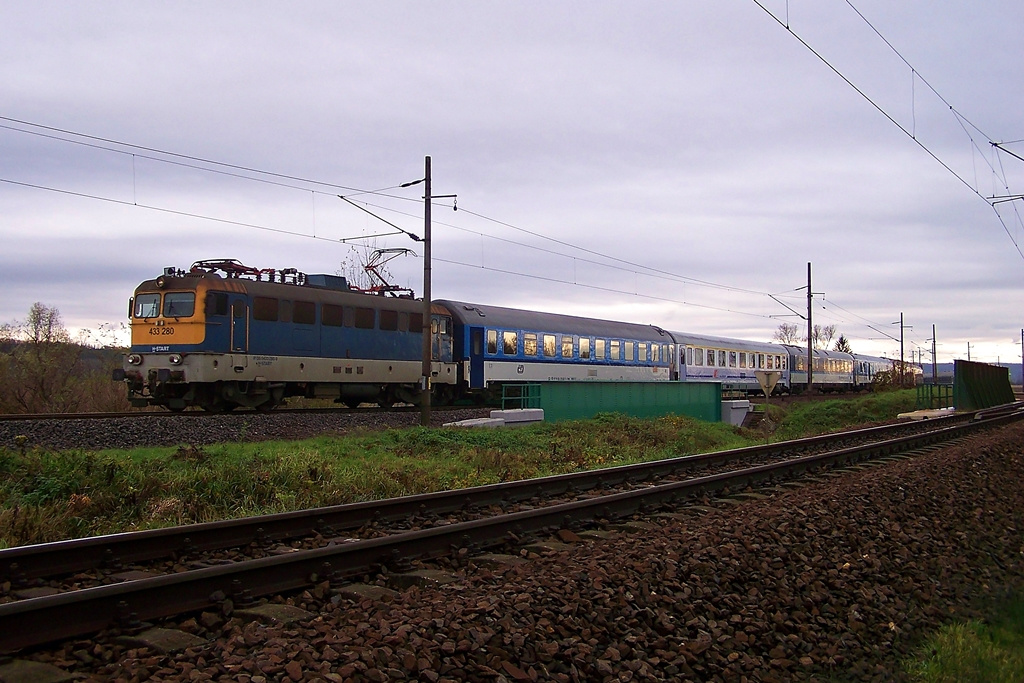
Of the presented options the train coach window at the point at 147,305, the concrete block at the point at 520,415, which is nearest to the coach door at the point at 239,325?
the train coach window at the point at 147,305

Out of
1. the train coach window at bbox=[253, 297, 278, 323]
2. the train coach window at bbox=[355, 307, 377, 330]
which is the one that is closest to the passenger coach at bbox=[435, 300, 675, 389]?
the train coach window at bbox=[355, 307, 377, 330]

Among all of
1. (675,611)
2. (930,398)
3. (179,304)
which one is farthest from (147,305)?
(930,398)

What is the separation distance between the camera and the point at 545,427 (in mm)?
22156

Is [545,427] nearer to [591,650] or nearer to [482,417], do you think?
[482,417]

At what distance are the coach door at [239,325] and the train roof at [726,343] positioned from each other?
26.5 m

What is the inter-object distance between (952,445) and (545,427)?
9641mm

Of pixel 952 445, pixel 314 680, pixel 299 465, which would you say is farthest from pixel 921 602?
pixel 952 445

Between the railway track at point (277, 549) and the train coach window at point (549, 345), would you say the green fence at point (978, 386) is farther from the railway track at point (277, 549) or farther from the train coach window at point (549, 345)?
the railway track at point (277, 549)

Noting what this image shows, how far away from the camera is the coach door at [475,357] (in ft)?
100

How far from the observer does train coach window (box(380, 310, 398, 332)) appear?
26.6 m

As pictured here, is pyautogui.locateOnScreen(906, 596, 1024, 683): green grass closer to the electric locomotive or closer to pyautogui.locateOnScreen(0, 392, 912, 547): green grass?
pyautogui.locateOnScreen(0, 392, 912, 547): green grass

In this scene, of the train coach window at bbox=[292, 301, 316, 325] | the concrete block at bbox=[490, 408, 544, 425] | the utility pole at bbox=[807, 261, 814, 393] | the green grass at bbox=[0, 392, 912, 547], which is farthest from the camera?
the utility pole at bbox=[807, 261, 814, 393]

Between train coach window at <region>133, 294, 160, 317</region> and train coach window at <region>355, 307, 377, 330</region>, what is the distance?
5.72m

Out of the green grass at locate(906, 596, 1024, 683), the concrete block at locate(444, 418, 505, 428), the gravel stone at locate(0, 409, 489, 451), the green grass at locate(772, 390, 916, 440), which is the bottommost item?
the green grass at locate(906, 596, 1024, 683)
